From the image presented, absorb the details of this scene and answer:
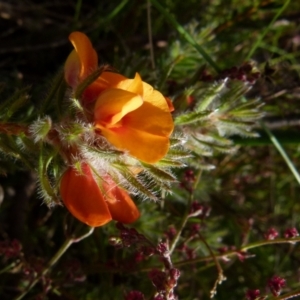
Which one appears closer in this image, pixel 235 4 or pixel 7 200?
pixel 7 200

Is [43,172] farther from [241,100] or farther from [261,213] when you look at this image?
[261,213]

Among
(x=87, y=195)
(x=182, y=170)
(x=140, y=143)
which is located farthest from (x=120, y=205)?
(x=182, y=170)

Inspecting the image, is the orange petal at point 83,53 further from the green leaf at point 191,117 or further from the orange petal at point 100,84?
the green leaf at point 191,117

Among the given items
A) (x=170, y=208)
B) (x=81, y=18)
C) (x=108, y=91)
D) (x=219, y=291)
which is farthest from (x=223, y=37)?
(x=108, y=91)

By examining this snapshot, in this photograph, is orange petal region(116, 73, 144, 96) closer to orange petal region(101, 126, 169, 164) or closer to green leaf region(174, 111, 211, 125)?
orange petal region(101, 126, 169, 164)

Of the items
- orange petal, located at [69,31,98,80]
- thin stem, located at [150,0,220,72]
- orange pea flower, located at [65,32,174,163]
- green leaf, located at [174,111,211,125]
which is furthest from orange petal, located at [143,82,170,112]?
thin stem, located at [150,0,220,72]

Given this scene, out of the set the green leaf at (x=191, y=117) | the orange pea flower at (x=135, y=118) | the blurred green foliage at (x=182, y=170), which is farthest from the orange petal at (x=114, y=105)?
the blurred green foliage at (x=182, y=170)
